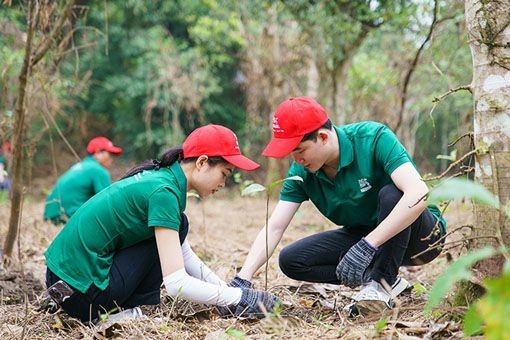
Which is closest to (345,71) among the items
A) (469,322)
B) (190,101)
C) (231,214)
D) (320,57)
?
(320,57)

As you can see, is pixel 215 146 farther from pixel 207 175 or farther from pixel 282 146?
pixel 282 146

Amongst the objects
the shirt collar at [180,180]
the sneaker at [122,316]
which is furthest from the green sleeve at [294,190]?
the sneaker at [122,316]

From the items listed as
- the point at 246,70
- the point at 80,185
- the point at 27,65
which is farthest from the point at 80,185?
the point at 246,70

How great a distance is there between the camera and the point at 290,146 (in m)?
2.66

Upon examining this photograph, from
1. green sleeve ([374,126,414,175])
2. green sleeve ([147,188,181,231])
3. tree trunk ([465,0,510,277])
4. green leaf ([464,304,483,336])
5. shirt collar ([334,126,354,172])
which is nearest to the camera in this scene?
green leaf ([464,304,483,336])

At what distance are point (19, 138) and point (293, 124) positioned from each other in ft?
6.85

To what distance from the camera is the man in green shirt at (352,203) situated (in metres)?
2.67

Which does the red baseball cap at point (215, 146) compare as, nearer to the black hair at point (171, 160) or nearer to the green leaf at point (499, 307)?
the black hair at point (171, 160)

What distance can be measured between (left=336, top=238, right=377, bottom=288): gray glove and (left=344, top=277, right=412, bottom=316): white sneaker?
0.06 meters

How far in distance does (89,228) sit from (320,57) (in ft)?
20.1

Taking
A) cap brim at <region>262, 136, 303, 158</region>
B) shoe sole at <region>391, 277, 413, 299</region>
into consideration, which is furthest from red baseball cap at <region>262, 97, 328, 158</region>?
shoe sole at <region>391, 277, 413, 299</region>

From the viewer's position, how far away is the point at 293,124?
267 cm

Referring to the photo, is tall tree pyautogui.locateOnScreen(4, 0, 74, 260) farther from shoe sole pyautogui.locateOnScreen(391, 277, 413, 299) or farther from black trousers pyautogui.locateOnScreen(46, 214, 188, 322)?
shoe sole pyautogui.locateOnScreen(391, 277, 413, 299)

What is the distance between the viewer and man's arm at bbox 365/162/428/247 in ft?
8.56
